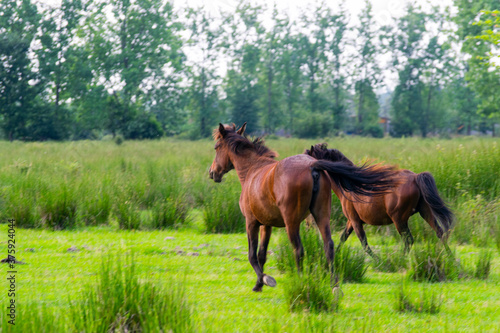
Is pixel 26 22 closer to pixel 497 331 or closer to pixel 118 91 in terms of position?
pixel 118 91

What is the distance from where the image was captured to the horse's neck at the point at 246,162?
20.2 ft

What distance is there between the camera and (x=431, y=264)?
5.93m

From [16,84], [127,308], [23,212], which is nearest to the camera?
[127,308]

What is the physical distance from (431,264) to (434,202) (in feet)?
2.71

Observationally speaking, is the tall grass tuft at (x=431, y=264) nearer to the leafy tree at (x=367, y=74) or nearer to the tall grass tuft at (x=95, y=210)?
the tall grass tuft at (x=95, y=210)

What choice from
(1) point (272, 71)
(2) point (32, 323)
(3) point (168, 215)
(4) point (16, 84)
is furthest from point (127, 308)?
(1) point (272, 71)

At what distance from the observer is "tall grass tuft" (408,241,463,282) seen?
593 cm

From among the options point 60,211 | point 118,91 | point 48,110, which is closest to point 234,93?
point 118,91

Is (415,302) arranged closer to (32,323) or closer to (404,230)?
(404,230)

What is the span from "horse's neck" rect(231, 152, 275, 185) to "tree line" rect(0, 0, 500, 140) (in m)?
34.7

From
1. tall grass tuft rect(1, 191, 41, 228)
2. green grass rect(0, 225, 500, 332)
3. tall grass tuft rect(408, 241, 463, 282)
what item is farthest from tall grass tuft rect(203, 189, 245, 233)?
tall grass tuft rect(408, 241, 463, 282)

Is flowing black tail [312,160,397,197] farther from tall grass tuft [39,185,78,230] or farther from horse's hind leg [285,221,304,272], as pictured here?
tall grass tuft [39,185,78,230]

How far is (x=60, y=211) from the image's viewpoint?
31.0 ft

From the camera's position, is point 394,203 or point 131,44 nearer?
point 394,203
